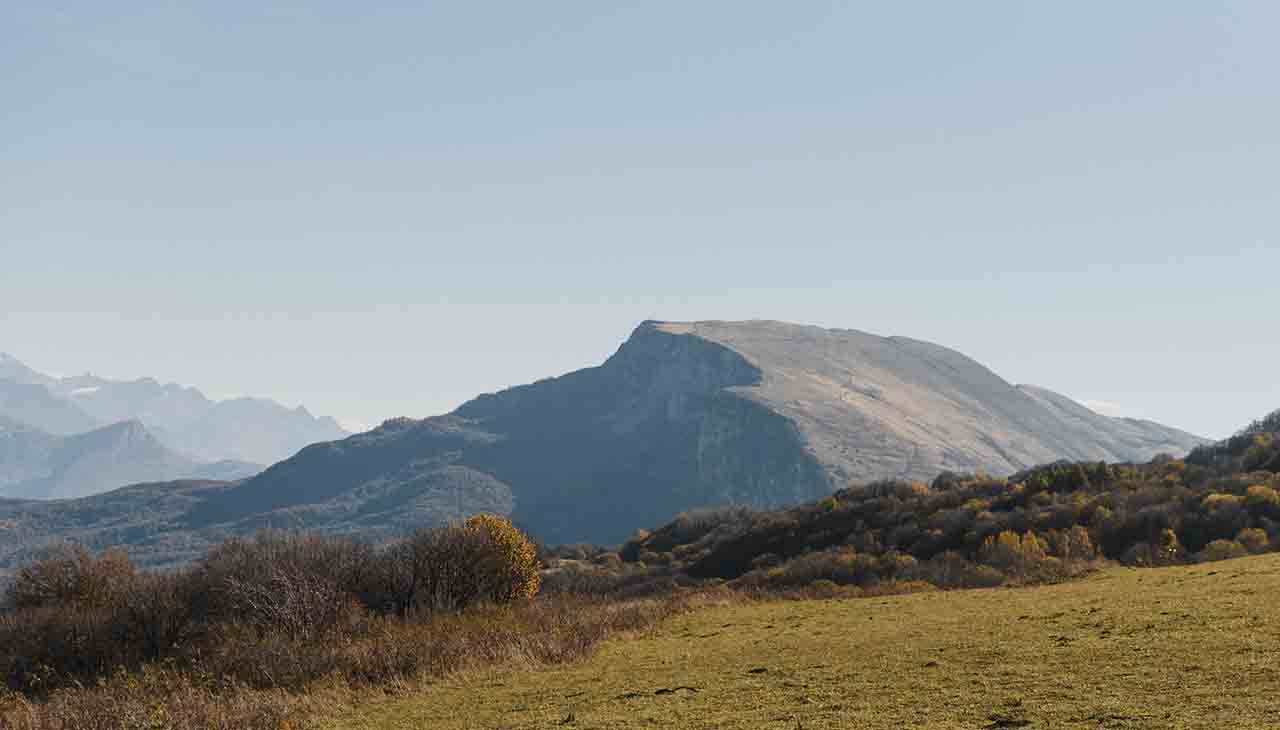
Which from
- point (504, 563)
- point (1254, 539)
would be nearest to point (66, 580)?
point (504, 563)

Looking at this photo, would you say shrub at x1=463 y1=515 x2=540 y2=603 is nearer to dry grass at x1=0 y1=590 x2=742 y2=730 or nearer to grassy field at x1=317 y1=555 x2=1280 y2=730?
dry grass at x1=0 y1=590 x2=742 y2=730

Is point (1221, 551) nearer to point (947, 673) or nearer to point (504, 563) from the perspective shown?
point (947, 673)

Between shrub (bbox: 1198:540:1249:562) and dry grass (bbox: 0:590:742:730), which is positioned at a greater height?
shrub (bbox: 1198:540:1249:562)

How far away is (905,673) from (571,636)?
16317 millimetres

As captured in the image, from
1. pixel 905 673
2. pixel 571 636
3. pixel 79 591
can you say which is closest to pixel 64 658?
pixel 79 591

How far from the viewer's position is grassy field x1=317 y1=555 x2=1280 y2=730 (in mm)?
16469

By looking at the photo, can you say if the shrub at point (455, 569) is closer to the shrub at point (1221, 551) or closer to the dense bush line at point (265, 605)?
the dense bush line at point (265, 605)

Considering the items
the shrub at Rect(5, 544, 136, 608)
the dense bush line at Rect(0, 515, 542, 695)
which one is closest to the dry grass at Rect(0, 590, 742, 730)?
the dense bush line at Rect(0, 515, 542, 695)

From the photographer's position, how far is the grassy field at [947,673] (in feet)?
54.0

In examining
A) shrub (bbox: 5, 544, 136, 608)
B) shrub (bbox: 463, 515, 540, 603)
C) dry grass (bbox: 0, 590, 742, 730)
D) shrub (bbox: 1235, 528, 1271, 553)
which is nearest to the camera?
dry grass (bbox: 0, 590, 742, 730)

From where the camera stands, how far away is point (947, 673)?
20766 millimetres

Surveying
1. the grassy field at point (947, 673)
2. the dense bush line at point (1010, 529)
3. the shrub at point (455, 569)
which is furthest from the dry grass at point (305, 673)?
the dense bush line at point (1010, 529)

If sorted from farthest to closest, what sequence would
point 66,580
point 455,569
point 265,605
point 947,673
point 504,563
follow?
point 504,563 → point 455,569 → point 66,580 → point 265,605 → point 947,673

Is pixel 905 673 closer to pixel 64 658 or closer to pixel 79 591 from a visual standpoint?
pixel 64 658
